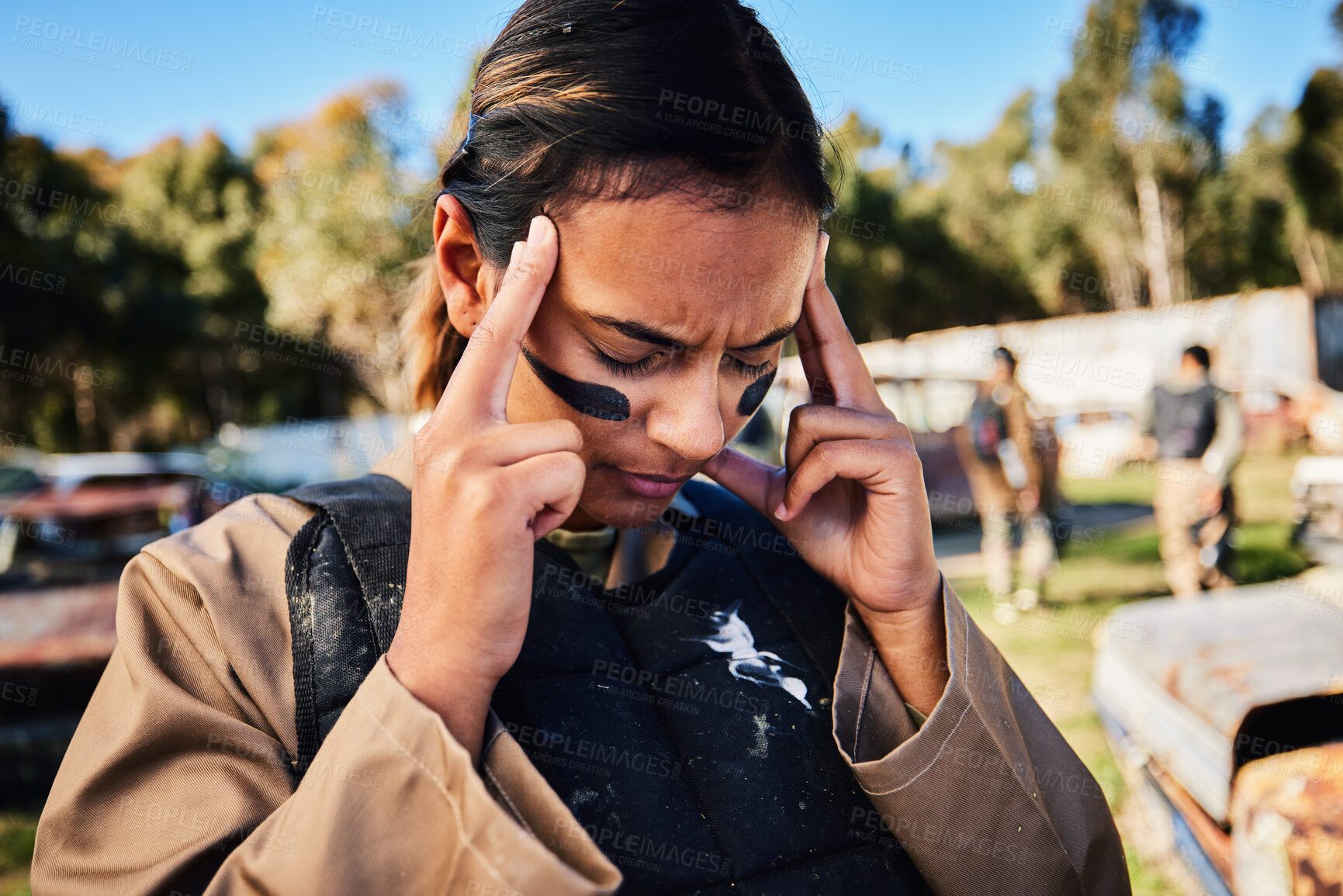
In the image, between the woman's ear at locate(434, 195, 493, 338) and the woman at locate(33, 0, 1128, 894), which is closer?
the woman at locate(33, 0, 1128, 894)

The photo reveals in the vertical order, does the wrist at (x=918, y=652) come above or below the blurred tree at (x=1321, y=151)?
below

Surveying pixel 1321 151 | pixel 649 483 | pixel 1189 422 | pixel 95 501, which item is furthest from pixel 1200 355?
pixel 1321 151

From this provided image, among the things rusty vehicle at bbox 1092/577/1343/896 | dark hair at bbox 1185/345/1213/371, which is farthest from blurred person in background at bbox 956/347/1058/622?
rusty vehicle at bbox 1092/577/1343/896

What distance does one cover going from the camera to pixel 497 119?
145 cm

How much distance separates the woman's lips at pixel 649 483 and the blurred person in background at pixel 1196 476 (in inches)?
266

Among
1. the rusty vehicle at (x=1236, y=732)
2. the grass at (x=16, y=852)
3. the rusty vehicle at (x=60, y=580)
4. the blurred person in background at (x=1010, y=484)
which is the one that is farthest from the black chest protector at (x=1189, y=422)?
the grass at (x=16, y=852)

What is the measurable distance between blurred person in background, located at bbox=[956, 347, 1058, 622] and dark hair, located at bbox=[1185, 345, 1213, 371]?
139 centimetres

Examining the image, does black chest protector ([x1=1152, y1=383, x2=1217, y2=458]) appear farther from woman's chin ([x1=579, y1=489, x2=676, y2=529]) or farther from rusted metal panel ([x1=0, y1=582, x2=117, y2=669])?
rusted metal panel ([x1=0, y1=582, x2=117, y2=669])

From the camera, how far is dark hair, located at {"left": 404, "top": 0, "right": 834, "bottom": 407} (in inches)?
49.4

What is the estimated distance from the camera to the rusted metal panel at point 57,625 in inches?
164

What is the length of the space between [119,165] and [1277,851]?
4770 cm

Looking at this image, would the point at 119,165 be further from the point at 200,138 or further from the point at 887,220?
the point at 887,220

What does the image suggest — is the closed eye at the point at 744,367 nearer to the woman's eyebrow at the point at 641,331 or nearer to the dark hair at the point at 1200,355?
the woman's eyebrow at the point at 641,331

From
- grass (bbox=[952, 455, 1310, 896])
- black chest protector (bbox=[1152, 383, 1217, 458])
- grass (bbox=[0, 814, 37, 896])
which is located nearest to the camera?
grass (bbox=[0, 814, 37, 896])
